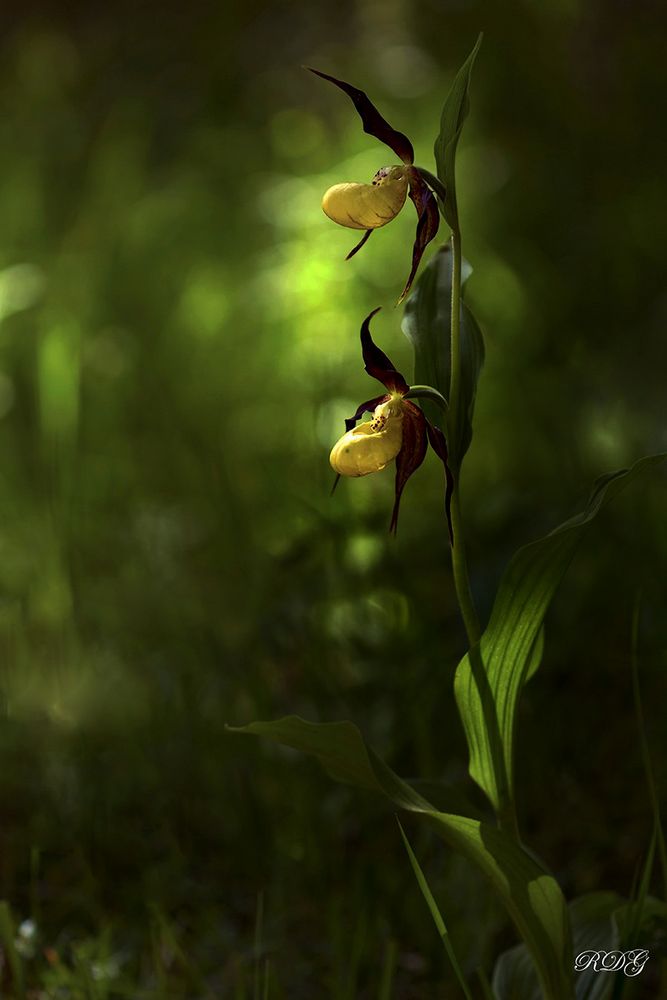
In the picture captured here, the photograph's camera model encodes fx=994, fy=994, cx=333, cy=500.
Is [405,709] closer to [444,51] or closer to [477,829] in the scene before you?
[477,829]

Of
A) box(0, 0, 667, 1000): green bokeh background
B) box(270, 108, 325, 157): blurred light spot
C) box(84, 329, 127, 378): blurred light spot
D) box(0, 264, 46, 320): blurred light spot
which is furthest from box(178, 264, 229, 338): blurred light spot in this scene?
box(0, 264, 46, 320): blurred light spot

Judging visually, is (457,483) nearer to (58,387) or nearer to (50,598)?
(50,598)

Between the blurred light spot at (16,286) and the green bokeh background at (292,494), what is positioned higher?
the blurred light spot at (16,286)

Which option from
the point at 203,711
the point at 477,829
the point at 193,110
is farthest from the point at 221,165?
the point at 477,829

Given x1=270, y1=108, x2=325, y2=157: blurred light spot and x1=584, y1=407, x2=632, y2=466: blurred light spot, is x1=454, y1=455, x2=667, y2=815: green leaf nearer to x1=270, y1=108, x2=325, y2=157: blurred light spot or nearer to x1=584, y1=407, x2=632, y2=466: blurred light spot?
x1=584, y1=407, x2=632, y2=466: blurred light spot
